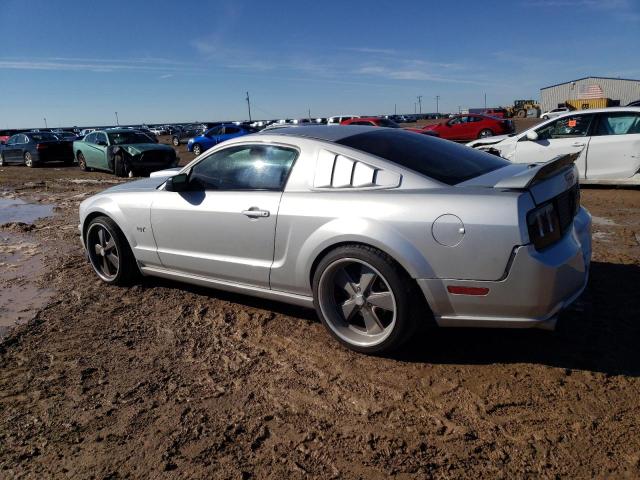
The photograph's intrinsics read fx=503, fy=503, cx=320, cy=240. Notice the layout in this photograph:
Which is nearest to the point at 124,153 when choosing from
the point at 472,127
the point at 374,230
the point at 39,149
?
the point at 39,149

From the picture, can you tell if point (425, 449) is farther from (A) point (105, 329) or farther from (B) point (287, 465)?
(A) point (105, 329)

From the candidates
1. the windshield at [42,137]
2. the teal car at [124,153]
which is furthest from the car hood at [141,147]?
the windshield at [42,137]

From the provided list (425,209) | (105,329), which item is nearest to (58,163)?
(105,329)

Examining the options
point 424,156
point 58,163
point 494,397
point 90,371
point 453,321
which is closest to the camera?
point 494,397

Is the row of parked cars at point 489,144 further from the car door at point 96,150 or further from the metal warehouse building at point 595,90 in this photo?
the metal warehouse building at point 595,90

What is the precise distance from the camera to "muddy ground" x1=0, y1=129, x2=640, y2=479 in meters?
2.27

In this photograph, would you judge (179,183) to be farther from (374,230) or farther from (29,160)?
(29,160)

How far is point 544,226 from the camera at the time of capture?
2.78m

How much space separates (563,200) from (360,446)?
1.90 metres

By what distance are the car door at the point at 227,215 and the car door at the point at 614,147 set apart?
7110mm

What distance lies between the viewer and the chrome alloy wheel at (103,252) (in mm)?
4738

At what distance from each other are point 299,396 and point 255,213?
132cm

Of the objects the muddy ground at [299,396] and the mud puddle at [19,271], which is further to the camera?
the mud puddle at [19,271]

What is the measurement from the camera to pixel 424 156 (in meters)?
3.46
